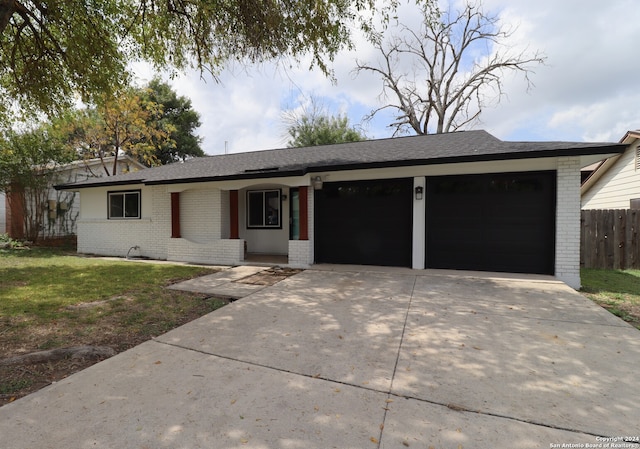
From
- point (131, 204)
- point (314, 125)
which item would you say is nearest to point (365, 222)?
point (131, 204)

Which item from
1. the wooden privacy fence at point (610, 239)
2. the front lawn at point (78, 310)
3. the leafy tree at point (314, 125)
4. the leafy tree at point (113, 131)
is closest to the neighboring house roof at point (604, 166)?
the wooden privacy fence at point (610, 239)

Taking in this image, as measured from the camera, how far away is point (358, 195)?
27.8 ft

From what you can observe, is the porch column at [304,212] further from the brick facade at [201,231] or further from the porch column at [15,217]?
the porch column at [15,217]

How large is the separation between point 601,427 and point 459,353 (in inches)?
47.7

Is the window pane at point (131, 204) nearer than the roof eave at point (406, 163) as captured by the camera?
No

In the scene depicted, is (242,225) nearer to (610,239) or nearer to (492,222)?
(492,222)

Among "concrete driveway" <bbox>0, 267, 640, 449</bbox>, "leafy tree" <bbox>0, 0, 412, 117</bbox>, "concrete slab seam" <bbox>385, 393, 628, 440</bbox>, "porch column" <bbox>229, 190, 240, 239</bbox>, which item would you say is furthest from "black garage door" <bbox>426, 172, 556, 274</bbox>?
"concrete slab seam" <bbox>385, 393, 628, 440</bbox>

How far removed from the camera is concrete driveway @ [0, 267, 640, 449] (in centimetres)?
199

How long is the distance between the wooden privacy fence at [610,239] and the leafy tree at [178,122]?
2634 centimetres

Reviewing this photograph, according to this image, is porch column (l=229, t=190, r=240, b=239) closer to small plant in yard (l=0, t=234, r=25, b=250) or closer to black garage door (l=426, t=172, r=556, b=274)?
black garage door (l=426, t=172, r=556, b=274)

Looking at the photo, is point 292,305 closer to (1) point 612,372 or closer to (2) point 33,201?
(1) point 612,372

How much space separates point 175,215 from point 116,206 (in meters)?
3.55

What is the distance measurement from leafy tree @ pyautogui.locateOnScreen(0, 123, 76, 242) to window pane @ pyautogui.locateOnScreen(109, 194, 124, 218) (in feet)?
10.6

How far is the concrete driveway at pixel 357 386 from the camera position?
1.99 m
